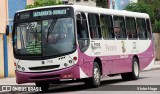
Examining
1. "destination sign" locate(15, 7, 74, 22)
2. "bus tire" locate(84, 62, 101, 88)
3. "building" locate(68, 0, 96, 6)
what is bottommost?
"bus tire" locate(84, 62, 101, 88)

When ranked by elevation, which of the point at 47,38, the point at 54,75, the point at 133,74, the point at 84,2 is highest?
the point at 84,2

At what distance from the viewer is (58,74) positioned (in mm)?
17531

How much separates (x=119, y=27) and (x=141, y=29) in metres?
2.89

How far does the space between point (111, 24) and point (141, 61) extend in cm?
397

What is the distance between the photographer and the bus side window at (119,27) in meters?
21.6

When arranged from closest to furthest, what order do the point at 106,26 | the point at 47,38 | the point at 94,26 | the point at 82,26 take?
the point at 47,38 < the point at 82,26 < the point at 94,26 < the point at 106,26

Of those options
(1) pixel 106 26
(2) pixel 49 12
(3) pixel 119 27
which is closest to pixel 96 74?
(1) pixel 106 26

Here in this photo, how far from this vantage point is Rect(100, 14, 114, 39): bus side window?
20.2 metres

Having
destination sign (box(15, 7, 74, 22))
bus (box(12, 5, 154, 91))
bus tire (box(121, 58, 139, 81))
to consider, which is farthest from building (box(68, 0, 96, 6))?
destination sign (box(15, 7, 74, 22))

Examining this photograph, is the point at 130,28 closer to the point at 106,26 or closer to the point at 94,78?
the point at 106,26

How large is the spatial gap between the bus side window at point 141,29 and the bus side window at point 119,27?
76.6 inches

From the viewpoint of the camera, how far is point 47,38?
17812mm

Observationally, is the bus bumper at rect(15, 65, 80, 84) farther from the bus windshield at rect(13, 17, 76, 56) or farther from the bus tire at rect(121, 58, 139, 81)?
the bus tire at rect(121, 58, 139, 81)

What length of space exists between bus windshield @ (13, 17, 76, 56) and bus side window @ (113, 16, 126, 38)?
4173 mm
